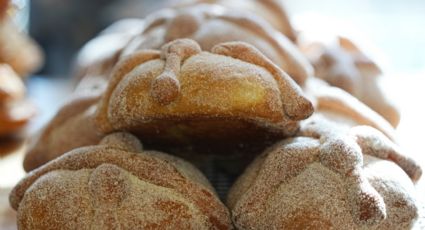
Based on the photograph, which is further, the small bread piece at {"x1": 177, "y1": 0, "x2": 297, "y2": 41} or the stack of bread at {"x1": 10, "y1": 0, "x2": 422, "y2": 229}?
the small bread piece at {"x1": 177, "y1": 0, "x2": 297, "y2": 41}

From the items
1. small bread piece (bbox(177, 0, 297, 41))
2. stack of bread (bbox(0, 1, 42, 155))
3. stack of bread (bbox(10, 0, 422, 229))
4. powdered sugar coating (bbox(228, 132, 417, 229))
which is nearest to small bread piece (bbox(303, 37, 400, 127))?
small bread piece (bbox(177, 0, 297, 41))

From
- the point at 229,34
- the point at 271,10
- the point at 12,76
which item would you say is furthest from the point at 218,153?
the point at 12,76

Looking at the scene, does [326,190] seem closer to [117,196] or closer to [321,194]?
[321,194]

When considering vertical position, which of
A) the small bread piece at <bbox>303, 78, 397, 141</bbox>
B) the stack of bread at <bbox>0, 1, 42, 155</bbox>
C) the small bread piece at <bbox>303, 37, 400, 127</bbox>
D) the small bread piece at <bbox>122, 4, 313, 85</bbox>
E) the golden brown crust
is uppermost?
the small bread piece at <bbox>122, 4, 313, 85</bbox>

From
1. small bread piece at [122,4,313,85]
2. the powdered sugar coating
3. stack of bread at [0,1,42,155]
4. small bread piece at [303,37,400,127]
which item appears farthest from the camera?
stack of bread at [0,1,42,155]

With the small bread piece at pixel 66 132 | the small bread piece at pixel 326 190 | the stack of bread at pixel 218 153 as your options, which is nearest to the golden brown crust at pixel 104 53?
the small bread piece at pixel 66 132

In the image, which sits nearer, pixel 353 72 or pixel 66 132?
pixel 66 132

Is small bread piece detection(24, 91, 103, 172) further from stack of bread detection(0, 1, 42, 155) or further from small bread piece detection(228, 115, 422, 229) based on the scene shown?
stack of bread detection(0, 1, 42, 155)

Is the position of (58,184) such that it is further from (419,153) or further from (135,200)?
(419,153)
